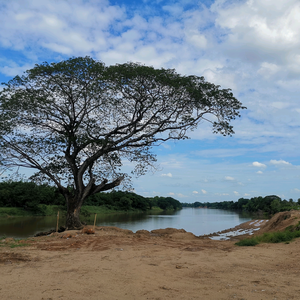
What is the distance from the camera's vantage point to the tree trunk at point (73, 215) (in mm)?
14516

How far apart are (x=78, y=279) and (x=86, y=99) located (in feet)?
36.5

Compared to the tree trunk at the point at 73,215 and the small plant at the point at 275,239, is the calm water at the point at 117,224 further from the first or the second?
Answer: the small plant at the point at 275,239

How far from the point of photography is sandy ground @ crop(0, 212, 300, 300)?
3.94m

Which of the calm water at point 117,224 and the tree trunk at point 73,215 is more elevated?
the tree trunk at point 73,215

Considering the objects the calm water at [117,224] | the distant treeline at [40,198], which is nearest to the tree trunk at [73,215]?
the distant treeline at [40,198]

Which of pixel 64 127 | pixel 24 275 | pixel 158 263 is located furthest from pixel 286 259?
pixel 64 127

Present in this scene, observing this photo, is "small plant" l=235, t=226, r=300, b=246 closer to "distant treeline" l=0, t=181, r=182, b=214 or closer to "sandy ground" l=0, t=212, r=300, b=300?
"sandy ground" l=0, t=212, r=300, b=300

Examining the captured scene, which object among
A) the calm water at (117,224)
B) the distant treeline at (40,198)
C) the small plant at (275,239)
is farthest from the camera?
the calm water at (117,224)

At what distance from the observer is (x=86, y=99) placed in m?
14.4

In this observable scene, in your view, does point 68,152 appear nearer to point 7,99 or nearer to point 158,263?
point 7,99

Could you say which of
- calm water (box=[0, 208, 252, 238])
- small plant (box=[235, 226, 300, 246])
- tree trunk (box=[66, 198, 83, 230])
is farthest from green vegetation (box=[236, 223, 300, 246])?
calm water (box=[0, 208, 252, 238])

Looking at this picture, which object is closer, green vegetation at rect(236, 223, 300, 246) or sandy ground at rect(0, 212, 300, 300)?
sandy ground at rect(0, 212, 300, 300)

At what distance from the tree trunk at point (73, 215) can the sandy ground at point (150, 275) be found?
6685 millimetres

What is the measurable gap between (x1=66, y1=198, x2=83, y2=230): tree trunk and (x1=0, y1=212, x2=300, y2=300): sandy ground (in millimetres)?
6685
